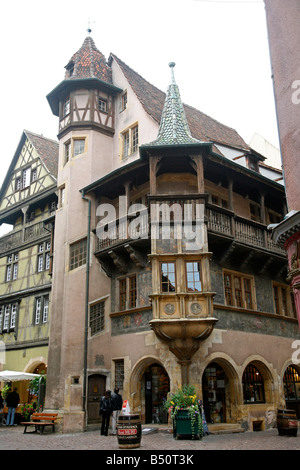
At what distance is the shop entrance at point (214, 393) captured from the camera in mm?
17703

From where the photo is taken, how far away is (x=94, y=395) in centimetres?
1891

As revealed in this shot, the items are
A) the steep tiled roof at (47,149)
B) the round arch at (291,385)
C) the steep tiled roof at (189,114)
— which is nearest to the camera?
the round arch at (291,385)

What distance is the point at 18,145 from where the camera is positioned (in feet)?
103

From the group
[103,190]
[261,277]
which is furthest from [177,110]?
[261,277]

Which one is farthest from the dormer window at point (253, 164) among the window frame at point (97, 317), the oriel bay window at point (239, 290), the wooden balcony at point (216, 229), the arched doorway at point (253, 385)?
the window frame at point (97, 317)

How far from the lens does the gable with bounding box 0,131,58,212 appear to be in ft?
92.1

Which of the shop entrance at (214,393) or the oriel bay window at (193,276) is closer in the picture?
the oriel bay window at (193,276)

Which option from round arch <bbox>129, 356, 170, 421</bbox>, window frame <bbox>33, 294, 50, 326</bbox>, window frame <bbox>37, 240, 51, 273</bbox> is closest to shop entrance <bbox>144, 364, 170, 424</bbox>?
round arch <bbox>129, 356, 170, 421</bbox>

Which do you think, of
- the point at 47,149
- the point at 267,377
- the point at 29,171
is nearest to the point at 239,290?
the point at 267,377

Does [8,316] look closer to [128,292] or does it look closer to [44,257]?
[44,257]

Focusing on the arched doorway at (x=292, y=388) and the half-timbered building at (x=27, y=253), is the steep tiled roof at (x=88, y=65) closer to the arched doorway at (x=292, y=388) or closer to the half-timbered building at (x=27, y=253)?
the half-timbered building at (x=27, y=253)

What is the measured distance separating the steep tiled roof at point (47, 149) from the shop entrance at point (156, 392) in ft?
44.8
